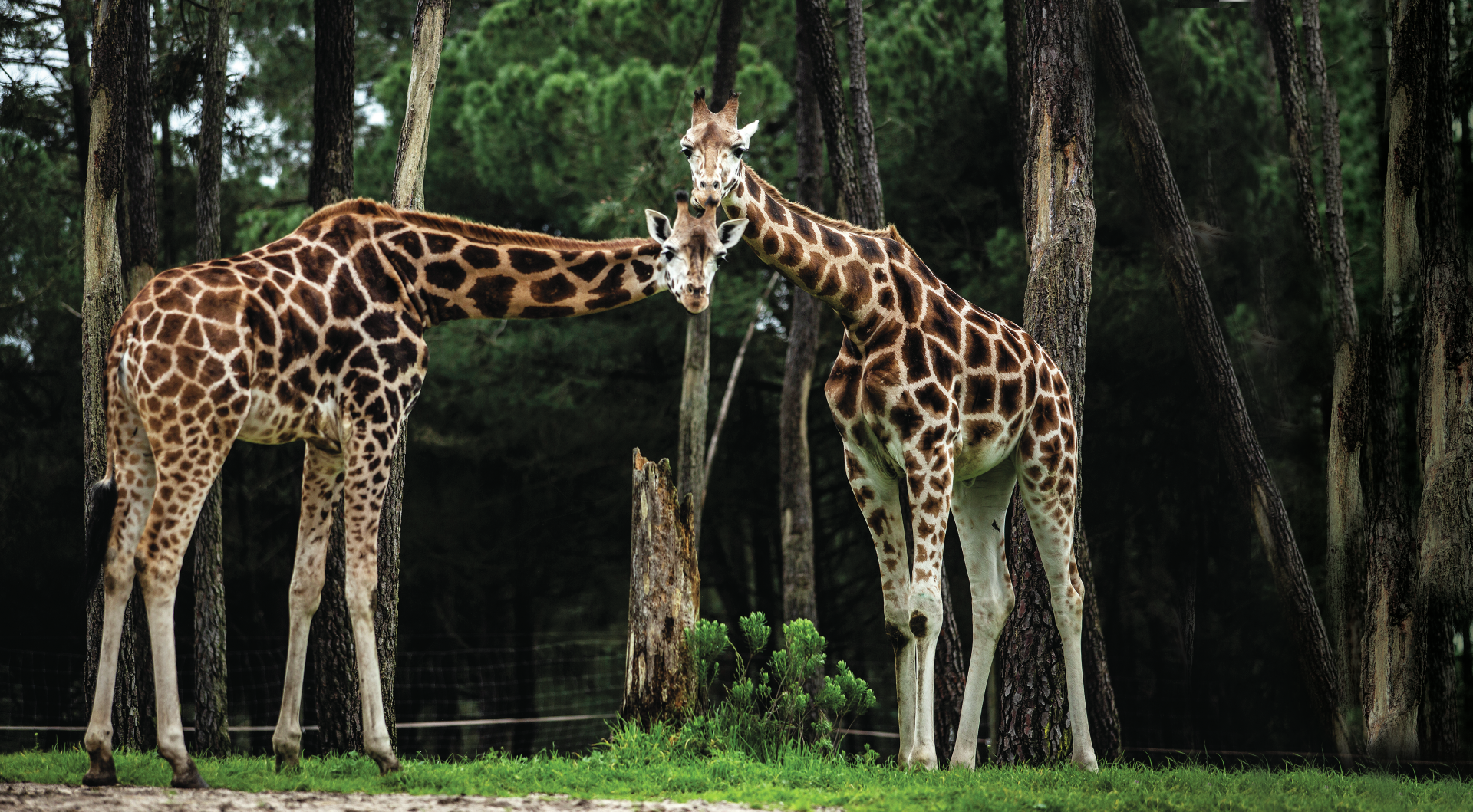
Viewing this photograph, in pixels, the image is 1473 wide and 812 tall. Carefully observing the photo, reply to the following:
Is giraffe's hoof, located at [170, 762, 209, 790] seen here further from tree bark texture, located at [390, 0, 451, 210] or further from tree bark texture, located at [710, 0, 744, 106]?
tree bark texture, located at [710, 0, 744, 106]

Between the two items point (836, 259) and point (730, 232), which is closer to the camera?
point (730, 232)

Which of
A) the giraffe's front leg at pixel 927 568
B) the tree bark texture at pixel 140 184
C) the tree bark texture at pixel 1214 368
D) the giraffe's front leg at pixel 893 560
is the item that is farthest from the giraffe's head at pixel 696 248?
the tree bark texture at pixel 1214 368

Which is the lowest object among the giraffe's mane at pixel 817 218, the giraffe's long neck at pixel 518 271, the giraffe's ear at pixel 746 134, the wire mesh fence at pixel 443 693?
the wire mesh fence at pixel 443 693

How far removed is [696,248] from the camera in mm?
6324

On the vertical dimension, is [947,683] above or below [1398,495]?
below

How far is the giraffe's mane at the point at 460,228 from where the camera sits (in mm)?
6547

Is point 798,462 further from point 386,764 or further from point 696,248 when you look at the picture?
point 386,764

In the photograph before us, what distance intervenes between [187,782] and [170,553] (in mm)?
1023

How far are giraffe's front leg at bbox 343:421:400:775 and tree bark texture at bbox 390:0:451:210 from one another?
2.85m

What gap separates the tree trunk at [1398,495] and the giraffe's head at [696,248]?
223 inches

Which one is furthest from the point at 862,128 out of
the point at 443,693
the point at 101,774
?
the point at 443,693

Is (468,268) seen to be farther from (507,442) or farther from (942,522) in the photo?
(507,442)

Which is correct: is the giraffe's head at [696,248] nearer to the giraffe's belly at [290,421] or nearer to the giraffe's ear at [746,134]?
the giraffe's ear at [746,134]

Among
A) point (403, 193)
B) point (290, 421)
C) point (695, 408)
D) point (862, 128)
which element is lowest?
point (290, 421)
